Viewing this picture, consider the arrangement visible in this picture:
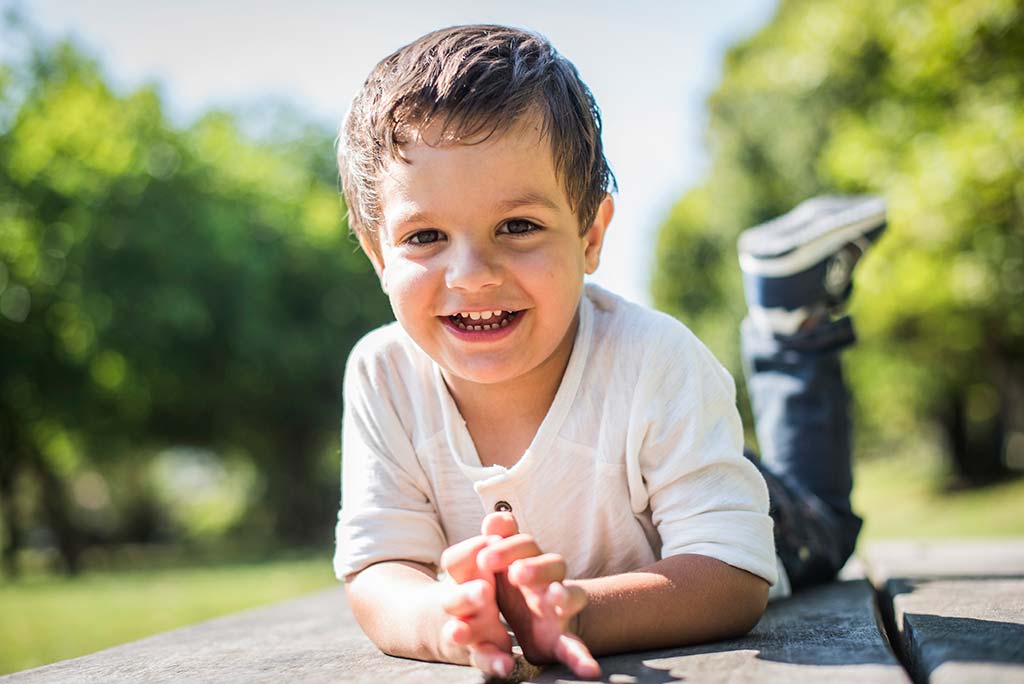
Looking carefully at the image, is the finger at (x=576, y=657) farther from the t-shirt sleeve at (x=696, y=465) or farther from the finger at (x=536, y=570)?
the t-shirt sleeve at (x=696, y=465)

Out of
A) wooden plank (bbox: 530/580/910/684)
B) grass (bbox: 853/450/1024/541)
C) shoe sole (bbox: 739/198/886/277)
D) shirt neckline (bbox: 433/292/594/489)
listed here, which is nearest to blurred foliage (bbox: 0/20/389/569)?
grass (bbox: 853/450/1024/541)

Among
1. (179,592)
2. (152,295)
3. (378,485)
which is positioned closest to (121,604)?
(179,592)

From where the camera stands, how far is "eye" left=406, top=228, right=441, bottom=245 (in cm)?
189

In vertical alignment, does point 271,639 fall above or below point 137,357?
below

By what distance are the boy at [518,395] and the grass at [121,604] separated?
3.71 metres

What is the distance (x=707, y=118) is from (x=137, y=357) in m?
14.0

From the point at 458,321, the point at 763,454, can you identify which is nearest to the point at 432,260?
the point at 458,321

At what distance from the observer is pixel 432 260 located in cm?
189

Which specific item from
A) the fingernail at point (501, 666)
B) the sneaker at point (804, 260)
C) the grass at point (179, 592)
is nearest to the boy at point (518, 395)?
the fingernail at point (501, 666)

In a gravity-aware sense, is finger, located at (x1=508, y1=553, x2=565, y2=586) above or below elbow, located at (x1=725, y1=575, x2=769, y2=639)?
above

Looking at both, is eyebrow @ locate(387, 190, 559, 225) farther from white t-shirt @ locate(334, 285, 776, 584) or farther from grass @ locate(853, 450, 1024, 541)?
grass @ locate(853, 450, 1024, 541)

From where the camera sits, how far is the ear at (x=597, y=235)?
7.07 feet

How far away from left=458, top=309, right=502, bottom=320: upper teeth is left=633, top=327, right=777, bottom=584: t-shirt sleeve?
34 centimetres

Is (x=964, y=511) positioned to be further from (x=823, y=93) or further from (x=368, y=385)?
(x=368, y=385)
